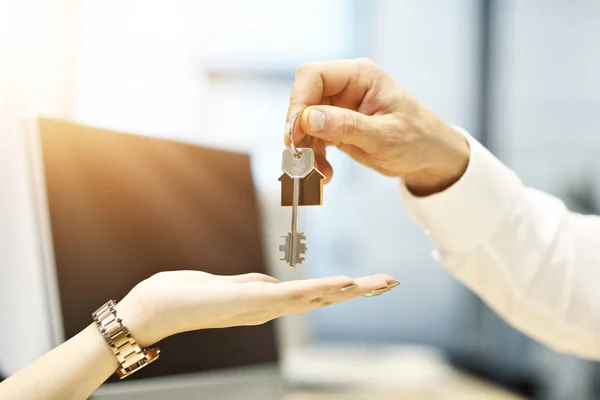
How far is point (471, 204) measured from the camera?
2.31ft

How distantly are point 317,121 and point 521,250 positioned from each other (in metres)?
0.40

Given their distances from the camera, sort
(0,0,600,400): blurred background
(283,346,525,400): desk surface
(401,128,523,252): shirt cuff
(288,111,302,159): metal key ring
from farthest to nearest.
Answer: (283,346,525,400): desk surface, (0,0,600,400): blurred background, (401,128,523,252): shirt cuff, (288,111,302,159): metal key ring

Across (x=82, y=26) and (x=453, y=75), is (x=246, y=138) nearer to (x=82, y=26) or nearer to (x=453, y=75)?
(x=82, y=26)

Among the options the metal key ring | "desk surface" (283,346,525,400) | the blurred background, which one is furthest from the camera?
"desk surface" (283,346,525,400)

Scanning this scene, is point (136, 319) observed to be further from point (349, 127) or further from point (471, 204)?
point (471, 204)

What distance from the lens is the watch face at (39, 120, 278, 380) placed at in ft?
1.78

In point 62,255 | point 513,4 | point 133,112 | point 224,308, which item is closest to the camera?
point 224,308

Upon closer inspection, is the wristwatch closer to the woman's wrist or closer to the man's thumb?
the woman's wrist

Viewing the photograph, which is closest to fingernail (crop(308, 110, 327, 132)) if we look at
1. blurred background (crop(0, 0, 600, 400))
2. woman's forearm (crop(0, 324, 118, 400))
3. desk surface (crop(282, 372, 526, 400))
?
woman's forearm (crop(0, 324, 118, 400))

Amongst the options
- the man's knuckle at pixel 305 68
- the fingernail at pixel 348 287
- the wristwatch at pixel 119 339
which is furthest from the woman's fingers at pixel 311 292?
the man's knuckle at pixel 305 68

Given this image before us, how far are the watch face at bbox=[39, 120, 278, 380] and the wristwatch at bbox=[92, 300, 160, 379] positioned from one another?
0.34ft

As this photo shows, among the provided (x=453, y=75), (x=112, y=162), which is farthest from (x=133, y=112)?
(x=453, y=75)

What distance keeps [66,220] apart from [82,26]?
0.45 metres

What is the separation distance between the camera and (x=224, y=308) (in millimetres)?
416
